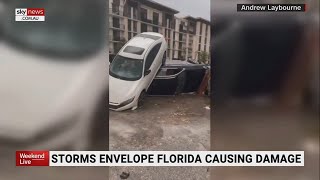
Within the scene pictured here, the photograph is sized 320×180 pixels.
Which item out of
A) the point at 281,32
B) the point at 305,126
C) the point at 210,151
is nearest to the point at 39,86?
the point at 210,151

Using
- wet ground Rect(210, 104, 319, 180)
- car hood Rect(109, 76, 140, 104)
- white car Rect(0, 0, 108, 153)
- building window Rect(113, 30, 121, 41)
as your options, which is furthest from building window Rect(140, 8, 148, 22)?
wet ground Rect(210, 104, 319, 180)

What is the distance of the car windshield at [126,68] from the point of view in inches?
124

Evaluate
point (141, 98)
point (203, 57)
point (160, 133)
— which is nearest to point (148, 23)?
point (203, 57)

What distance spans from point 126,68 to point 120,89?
240mm

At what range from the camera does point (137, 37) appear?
314 cm

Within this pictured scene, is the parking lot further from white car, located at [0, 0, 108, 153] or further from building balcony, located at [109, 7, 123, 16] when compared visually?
building balcony, located at [109, 7, 123, 16]

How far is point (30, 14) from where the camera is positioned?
9.89ft

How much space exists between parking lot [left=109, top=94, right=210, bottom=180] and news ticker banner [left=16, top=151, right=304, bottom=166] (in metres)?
0.05

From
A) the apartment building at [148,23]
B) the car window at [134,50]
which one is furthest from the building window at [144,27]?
the car window at [134,50]

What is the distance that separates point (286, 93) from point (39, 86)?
2.60 m

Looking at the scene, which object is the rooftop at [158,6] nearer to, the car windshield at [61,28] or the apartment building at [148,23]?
the apartment building at [148,23]

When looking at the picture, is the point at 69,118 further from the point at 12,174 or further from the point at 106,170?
the point at 12,174

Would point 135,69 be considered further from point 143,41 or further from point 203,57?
point 203,57

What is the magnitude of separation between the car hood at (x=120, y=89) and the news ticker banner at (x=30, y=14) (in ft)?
3.13
